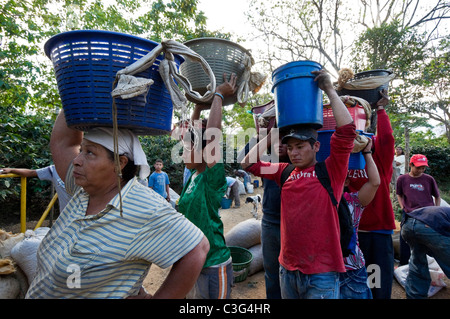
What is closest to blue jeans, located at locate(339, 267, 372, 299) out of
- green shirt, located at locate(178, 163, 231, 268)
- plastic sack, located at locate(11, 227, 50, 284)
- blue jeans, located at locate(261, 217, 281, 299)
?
blue jeans, located at locate(261, 217, 281, 299)

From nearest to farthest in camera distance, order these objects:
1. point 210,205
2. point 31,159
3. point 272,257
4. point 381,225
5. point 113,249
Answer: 1. point 113,249
2. point 210,205
3. point 381,225
4. point 272,257
5. point 31,159

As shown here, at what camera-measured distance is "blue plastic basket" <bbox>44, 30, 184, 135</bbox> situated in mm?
1020

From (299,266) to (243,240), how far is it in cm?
252

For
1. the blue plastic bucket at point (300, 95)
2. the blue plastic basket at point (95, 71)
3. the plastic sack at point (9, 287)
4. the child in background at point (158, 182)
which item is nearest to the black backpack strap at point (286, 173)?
the blue plastic bucket at point (300, 95)

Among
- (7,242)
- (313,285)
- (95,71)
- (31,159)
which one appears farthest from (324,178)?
(31,159)

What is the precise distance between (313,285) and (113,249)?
138 cm

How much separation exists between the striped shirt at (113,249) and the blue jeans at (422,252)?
2.95 m

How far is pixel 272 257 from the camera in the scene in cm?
262

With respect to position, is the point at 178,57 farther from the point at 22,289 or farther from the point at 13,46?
the point at 13,46

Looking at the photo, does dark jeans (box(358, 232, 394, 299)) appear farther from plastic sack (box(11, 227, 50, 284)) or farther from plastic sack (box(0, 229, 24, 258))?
plastic sack (box(0, 229, 24, 258))

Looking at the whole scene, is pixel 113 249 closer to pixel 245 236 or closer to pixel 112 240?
pixel 112 240

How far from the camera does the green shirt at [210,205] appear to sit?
1916 mm

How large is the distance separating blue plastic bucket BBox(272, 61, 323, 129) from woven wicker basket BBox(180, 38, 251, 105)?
0.36 m
